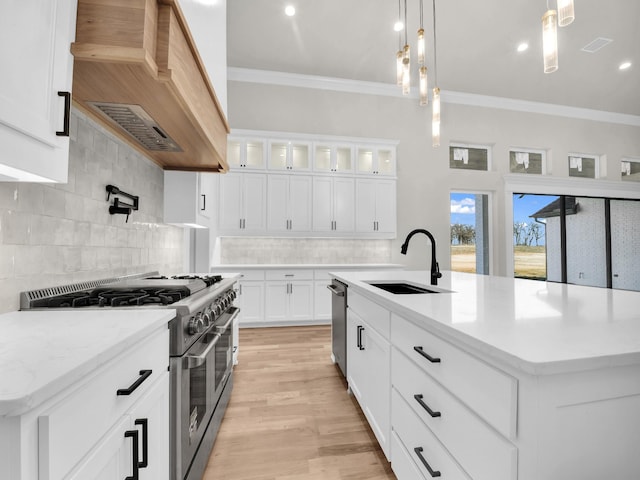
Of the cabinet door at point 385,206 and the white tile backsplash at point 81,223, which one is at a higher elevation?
the cabinet door at point 385,206

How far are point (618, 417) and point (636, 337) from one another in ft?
0.74

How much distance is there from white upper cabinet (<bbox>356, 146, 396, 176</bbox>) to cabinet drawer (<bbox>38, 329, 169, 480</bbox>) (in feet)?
14.6

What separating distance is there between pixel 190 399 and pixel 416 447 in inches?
37.6

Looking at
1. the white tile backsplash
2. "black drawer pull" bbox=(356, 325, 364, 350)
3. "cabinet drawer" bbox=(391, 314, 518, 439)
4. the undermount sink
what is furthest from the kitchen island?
the white tile backsplash

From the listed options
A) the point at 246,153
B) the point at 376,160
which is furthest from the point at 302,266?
the point at 376,160

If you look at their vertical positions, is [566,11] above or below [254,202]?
above

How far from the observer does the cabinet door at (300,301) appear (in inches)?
175

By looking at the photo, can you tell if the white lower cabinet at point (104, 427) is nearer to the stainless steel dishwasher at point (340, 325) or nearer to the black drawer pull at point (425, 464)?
the black drawer pull at point (425, 464)

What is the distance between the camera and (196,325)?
129 centimetres

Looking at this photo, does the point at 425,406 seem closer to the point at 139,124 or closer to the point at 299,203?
the point at 139,124

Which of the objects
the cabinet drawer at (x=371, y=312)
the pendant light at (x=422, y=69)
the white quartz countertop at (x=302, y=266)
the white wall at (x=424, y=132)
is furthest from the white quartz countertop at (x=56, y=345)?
the white wall at (x=424, y=132)

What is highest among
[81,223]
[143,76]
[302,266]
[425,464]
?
[143,76]

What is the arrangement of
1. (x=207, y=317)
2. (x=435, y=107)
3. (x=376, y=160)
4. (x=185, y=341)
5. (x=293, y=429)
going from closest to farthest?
(x=185, y=341)
(x=207, y=317)
(x=293, y=429)
(x=435, y=107)
(x=376, y=160)

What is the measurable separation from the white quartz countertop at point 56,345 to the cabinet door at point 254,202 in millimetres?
3457
